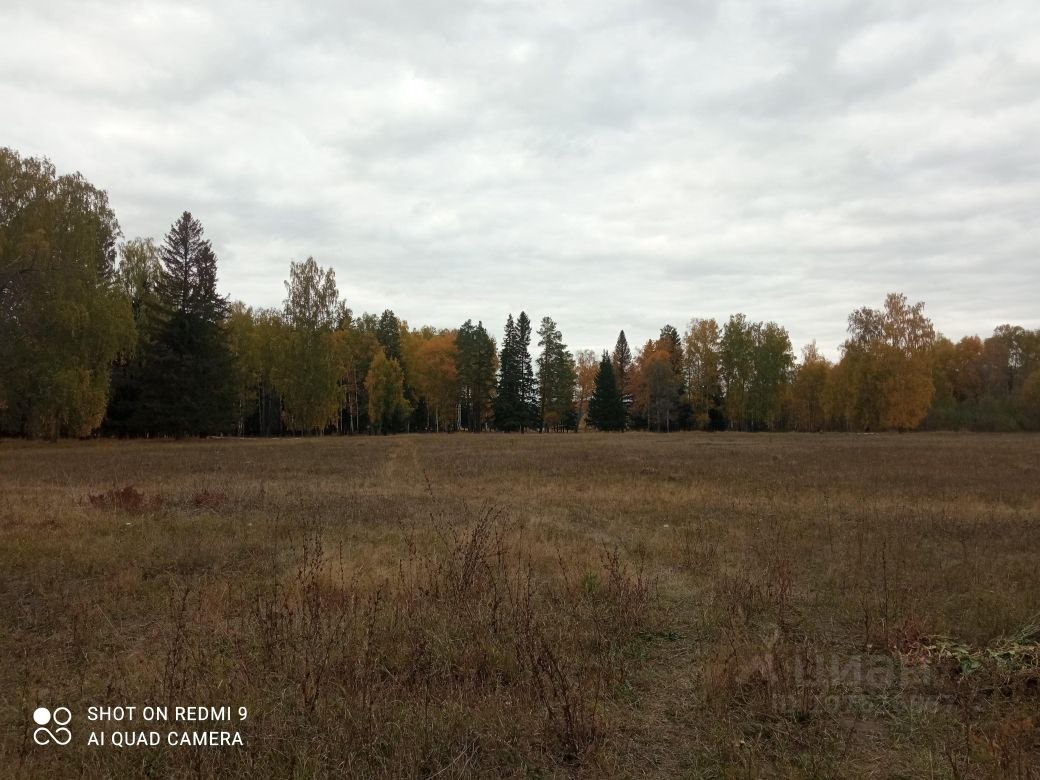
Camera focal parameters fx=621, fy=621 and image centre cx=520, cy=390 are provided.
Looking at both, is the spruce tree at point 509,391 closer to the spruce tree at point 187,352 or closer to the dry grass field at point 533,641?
the spruce tree at point 187,352

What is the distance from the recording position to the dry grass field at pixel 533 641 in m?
3.75

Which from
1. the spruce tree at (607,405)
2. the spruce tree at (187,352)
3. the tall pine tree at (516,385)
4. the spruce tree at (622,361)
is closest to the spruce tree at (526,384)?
the tall pine tree at (516,385)

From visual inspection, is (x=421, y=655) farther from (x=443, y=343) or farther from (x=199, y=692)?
(x=443, y=343)

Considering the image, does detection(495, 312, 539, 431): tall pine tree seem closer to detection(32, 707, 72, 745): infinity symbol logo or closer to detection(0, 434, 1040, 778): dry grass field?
detection(0, 434, 1040, 778): dry grass field

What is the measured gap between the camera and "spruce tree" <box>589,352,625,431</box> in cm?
8256

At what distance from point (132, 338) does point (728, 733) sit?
1627 inches

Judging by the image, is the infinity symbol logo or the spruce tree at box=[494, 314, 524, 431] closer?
the infinity symbol logo

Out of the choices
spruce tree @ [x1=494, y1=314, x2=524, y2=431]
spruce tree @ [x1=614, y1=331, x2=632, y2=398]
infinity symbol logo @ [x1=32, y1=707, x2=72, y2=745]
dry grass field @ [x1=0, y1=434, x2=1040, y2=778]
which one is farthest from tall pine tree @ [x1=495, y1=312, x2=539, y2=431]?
infinity symbol logo @ [x1=32, y1=707, x2=72, y2=745]

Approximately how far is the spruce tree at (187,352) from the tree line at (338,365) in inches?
5.0

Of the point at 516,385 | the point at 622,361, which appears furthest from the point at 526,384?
the point at 622,361

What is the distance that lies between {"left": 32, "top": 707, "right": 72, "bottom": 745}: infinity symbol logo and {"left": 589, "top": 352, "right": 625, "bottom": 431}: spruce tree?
79.5 metres

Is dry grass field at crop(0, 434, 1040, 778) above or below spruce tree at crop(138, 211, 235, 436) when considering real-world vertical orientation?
below

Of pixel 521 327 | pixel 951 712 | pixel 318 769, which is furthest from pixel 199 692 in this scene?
pixel 521 327

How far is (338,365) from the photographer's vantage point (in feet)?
198
